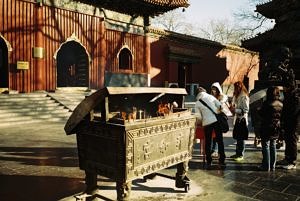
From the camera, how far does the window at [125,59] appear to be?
1864 cm

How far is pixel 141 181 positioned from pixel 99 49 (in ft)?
41.6

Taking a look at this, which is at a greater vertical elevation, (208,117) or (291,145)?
(208,117)

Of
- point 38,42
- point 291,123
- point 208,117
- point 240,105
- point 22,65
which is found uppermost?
point 38,42

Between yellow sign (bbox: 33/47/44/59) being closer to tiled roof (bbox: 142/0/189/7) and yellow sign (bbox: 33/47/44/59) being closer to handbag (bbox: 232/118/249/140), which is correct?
tiled roof (bbox: 142/0/189/7)

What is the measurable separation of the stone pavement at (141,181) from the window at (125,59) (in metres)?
12.1

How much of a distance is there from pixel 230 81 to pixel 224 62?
1.97 meters

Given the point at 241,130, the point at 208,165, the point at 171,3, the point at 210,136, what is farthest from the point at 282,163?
the point at 171,3

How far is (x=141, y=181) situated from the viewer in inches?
189

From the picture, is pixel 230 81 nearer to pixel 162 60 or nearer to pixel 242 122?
pixel 162 60

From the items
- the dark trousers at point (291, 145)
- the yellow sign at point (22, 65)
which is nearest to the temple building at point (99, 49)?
the yellow sign at point (22, 65)

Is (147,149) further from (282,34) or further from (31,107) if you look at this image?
(282,34)

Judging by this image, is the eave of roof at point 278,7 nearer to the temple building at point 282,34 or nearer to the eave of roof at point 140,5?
the temple building at point 282,34

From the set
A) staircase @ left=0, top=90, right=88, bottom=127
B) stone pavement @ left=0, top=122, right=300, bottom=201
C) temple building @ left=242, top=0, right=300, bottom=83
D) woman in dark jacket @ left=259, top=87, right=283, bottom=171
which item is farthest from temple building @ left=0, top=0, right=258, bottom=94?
woman in dark jacket @ left=259, top=87, right=283, bottom=171

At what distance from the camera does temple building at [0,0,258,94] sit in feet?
43.1
